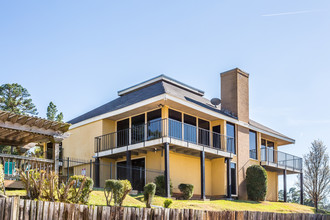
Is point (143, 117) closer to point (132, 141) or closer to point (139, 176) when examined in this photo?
point (132, 141)

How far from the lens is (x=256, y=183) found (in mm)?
23641

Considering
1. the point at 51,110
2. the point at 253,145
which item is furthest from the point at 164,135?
the point at 51,110

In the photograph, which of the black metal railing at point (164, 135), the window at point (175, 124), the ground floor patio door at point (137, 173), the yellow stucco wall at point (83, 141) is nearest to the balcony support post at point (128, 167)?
the ground floor patio door at point (137, 173)

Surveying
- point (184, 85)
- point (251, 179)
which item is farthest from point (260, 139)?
point (184, 85)

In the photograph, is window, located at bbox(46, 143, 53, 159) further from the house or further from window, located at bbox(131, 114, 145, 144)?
window, located at bbox(131, 114, 145, 144)

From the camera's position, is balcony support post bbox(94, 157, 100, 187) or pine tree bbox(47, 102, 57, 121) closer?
balcony support post bbox(94, 157, 100, 187)

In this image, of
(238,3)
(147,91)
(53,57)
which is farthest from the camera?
(147,91)

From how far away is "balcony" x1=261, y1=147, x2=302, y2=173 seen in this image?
26.9 m

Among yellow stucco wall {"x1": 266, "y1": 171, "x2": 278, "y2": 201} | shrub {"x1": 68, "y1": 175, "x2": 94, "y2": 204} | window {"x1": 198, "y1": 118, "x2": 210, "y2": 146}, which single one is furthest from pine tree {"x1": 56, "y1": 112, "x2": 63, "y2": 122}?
shrub {"x1": 68, "y1": 175, "x2": 94, "y2": 204}

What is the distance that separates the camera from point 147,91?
76.0ft

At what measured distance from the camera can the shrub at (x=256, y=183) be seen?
23478 millimetres

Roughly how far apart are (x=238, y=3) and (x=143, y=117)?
10.0 m

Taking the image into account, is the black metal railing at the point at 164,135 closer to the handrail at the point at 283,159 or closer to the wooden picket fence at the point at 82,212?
the handrail at the point at 283,159

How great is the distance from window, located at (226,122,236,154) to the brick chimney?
88 cm
